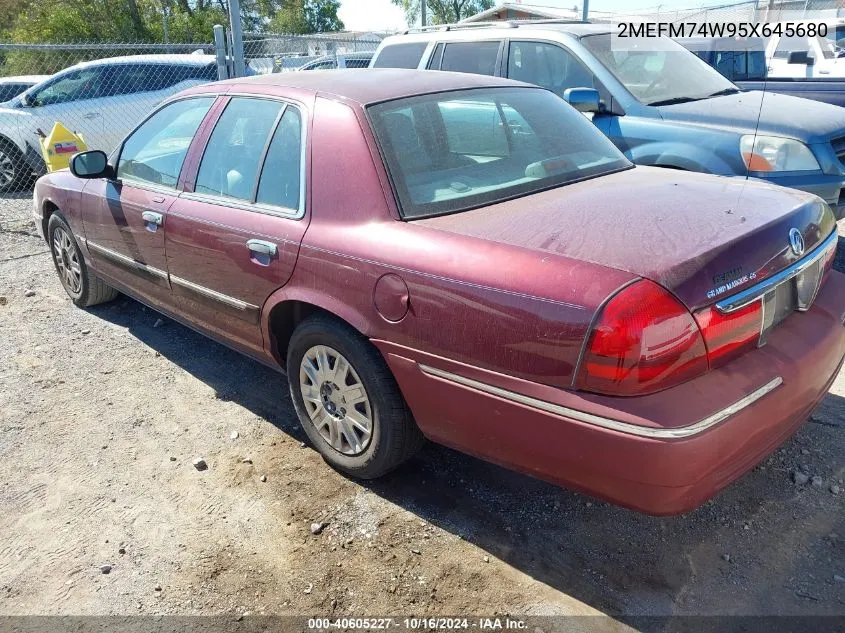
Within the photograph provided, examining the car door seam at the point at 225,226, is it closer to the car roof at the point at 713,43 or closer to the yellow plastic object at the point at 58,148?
the yellow plastic object at the point at 58,148

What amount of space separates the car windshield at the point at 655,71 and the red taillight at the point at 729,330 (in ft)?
12.1

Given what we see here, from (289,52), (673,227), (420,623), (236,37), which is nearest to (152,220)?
(420,623)

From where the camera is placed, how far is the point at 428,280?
2.54 metres

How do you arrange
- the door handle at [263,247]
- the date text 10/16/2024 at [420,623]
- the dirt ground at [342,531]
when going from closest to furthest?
the date text 10/16/2024 at [420,623] → the dirt ground at [342,531] → the door handle at [263,247]

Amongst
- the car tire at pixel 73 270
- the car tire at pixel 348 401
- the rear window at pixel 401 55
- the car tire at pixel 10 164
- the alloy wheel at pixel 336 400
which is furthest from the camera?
the car tire at pixel 10 164

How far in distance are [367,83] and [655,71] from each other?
3.54m

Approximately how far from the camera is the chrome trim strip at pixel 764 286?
230cm

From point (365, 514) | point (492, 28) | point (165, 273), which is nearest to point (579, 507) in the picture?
point (365, 514)

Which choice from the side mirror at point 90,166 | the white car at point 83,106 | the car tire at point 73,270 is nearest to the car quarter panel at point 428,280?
the side mirror at point 90,166

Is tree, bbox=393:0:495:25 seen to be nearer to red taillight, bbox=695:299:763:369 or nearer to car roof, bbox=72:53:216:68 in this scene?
car roof, bbox=72:53:216:68

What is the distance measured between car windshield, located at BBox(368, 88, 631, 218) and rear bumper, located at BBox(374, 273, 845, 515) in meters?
0.70

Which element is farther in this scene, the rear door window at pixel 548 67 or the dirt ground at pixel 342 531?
the rear door window at pixel 548 67

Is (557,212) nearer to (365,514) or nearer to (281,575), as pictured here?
(365,514)

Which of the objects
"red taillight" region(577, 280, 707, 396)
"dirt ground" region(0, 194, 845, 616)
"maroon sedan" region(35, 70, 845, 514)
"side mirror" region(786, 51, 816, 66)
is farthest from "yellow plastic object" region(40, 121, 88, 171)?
"side mirror" region(786, 51, 816, 66)
